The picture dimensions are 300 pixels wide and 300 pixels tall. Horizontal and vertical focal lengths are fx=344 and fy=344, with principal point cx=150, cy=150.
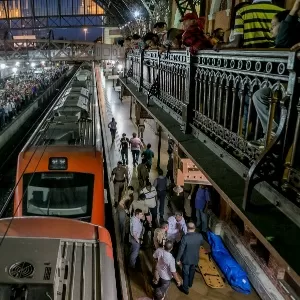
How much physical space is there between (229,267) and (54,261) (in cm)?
517

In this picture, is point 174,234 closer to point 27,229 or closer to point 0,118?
point 27,229

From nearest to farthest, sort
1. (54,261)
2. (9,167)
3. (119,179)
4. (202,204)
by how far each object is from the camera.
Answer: (54,261) → (202,204) → (119,179) → (9,167)

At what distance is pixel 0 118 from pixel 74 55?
1720 centimetres

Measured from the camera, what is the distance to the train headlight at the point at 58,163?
288 inches

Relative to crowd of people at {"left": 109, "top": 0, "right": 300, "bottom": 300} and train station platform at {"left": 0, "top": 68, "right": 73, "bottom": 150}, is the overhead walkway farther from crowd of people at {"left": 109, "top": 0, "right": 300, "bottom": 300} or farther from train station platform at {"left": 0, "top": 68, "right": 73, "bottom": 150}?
train station platform at {"left": 0, "top": 68, "right": 73, "bottom": 150}

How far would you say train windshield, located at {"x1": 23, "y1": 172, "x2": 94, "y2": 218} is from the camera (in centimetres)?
711

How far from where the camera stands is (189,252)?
6980 mm

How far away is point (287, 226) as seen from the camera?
9.07 ft

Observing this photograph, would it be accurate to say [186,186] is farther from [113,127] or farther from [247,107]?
[113,127]

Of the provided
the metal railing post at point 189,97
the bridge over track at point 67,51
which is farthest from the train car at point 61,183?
the bridge over track at point 67,51

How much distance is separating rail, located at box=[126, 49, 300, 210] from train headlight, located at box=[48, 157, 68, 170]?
8.37ft

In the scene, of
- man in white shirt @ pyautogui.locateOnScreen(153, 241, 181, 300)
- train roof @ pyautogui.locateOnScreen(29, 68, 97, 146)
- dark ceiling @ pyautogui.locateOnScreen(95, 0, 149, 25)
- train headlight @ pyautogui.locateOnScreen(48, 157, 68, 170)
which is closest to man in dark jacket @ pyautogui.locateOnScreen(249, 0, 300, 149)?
man in white shirt @ pyautogui.locateOnScreen(153, 241, 181, 300)

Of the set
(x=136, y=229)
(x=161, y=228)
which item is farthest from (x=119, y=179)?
(x=161, y=228)

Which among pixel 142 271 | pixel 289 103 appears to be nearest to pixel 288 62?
pixel 289 103
